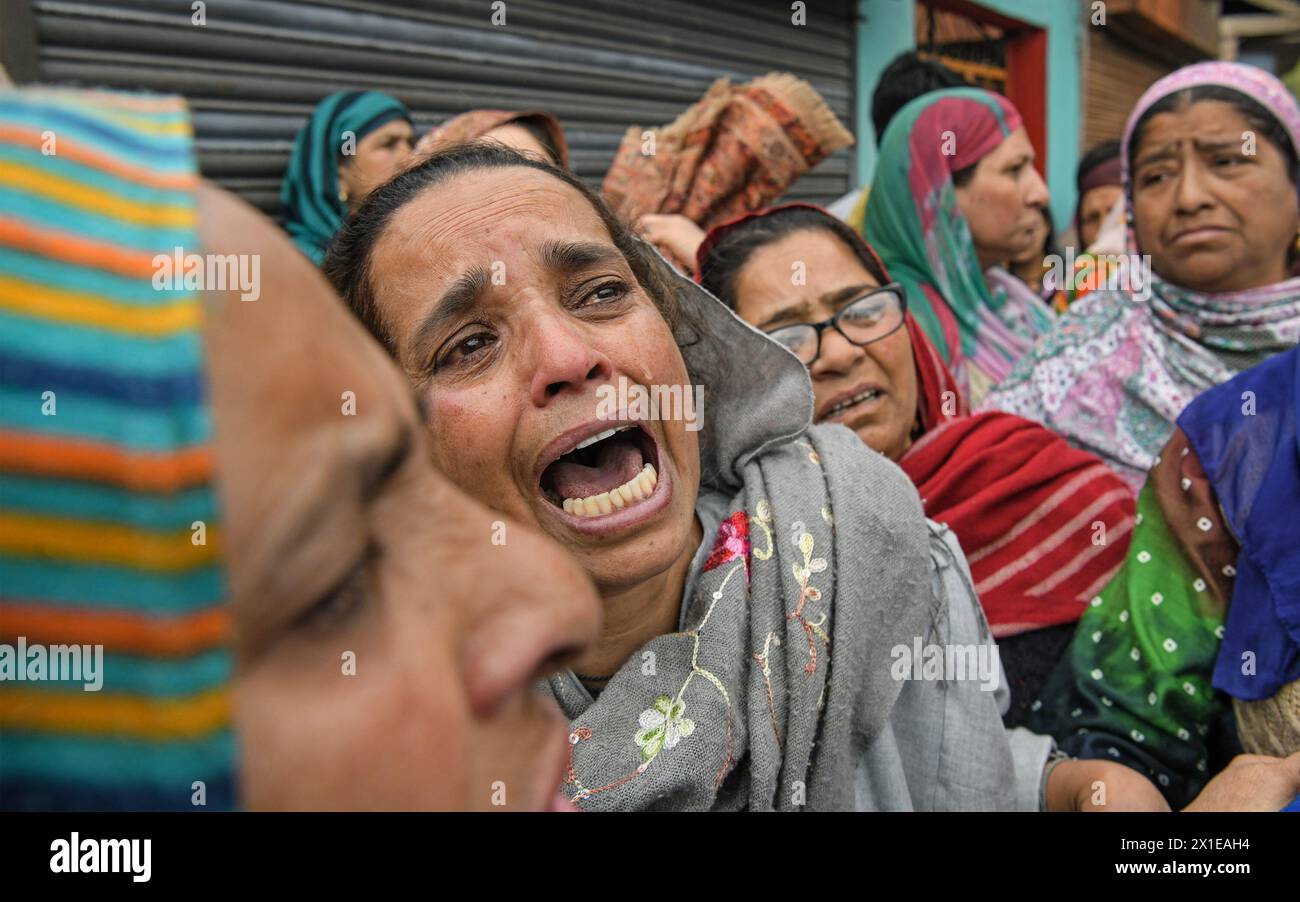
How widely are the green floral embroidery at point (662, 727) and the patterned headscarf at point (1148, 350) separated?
227cm

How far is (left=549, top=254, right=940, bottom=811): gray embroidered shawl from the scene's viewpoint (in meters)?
1.32

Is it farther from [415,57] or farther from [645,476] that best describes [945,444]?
[415,57]

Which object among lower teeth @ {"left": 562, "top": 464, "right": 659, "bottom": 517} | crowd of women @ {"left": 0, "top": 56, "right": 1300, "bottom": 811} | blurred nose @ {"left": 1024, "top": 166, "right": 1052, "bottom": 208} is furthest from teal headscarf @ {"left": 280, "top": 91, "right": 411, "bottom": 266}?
lower teeth @ {"left": 562, "top": 464, "right": 659, "bottom": 517}

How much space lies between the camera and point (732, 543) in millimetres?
1547

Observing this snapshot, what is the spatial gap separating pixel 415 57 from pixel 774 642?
4.11 m

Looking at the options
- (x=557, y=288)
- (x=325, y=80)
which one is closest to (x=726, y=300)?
(x=557, y=288)

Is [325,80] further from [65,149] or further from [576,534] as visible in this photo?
[65,149]

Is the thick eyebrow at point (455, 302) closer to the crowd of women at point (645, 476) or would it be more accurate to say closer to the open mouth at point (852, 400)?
the crowd of women at point (645, 476)

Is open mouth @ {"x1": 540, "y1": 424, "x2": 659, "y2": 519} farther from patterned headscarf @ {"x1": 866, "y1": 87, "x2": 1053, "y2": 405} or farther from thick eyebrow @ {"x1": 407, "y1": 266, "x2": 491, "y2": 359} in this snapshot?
patterned headscarf @ {"x1": 866, "y1": 87, "x2": 1053, "y2": 405}

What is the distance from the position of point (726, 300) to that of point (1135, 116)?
1.79 metres

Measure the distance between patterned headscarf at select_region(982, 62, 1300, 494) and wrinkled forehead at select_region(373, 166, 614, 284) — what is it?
2.30m

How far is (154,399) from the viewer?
420mm

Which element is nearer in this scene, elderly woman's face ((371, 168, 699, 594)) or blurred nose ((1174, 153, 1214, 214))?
elderly woman's face ((371, 168, 699, 594))

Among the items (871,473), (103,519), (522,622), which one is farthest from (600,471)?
(103,519)
